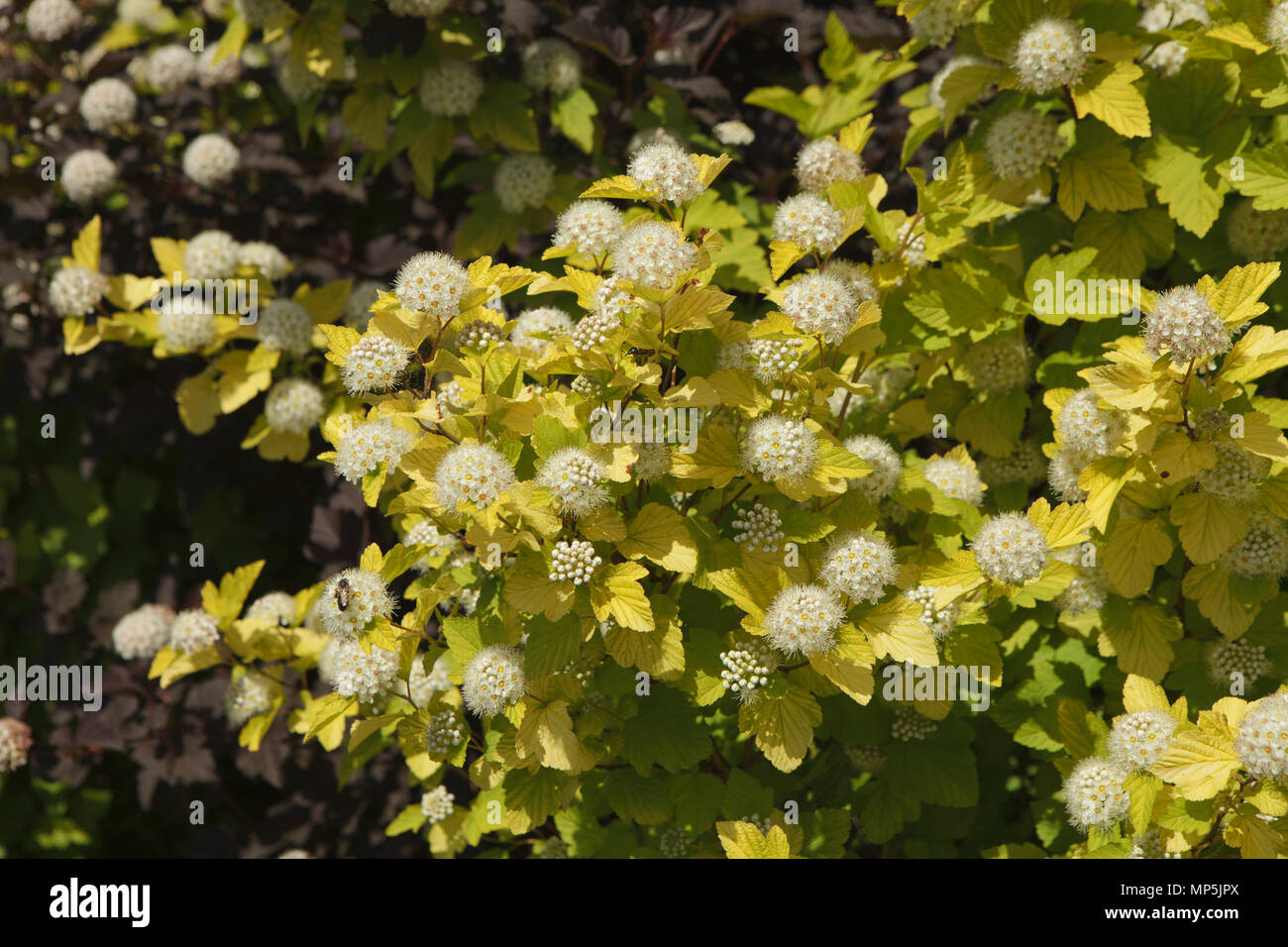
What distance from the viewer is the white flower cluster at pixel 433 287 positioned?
2.35m

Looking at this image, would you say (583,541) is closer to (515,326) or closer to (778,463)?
(778,463)

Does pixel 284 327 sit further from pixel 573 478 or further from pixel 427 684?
pixel 573 478

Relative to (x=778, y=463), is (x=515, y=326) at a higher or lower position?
higher

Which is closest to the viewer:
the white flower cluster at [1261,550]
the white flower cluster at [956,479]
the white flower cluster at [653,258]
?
the white flower cluster at [653,258]

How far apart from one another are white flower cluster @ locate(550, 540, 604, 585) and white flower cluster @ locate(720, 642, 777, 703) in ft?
1.37

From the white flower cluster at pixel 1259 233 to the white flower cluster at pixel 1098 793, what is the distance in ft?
5.09

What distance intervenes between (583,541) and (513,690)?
0.41 m

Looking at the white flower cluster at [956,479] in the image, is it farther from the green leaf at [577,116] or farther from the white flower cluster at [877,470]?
the green leaf at [577,116]

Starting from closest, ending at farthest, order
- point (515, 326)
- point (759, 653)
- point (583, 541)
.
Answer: point (583, 541) < point (759, 653) < point (515, 326)

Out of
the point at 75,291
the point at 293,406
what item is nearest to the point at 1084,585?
the point at 293,406

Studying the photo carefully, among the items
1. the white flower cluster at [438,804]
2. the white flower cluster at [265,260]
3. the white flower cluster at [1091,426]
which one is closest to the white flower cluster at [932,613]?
the white flower cluster at [1091,426]

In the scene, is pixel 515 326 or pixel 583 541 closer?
pixel 583 541
